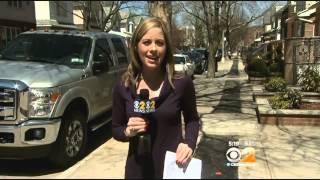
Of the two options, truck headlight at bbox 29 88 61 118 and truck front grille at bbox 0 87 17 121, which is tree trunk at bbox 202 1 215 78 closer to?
truck headlight at bbox 29 88 61 118

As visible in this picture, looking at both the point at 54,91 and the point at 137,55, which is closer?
the point at 137,55

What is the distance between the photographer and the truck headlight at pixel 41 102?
20.7 feet

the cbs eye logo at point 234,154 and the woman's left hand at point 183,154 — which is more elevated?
the woman's left hand at point 183,154

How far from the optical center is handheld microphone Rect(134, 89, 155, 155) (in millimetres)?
2689

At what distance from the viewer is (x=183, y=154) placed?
2795 mm

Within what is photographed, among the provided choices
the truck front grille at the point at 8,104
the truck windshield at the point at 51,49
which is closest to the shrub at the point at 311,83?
the truck windshield at the point at 51,49

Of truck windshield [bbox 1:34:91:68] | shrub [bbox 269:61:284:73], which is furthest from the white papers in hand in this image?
shrub [bbox 269:61:284:73]

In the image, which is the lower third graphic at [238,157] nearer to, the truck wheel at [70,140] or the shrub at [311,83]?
the truck wheel at [70,140]

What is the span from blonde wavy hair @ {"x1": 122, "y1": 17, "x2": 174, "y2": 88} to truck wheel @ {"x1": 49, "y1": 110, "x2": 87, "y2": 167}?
3776 millimetres

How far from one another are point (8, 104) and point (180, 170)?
4.04m

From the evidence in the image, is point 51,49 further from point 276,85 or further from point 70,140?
point 276,85

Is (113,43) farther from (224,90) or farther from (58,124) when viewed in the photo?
(224,90)

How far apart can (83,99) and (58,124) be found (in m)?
1.01

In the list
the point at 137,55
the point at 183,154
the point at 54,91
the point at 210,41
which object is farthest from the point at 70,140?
the point at 210,41
